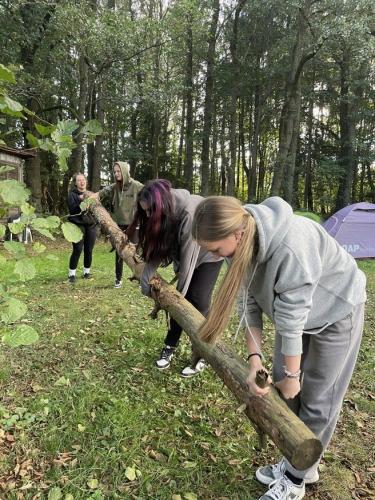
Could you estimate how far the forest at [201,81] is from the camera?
453 inches

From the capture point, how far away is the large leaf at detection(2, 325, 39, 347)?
1468 mm

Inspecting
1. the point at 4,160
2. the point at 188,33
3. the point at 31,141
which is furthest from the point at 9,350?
the point at 188,33

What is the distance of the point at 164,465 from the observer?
2.46 m

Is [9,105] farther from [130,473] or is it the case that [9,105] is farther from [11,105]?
[130,473]

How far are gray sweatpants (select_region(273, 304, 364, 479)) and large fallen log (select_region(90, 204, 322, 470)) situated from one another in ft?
0.61

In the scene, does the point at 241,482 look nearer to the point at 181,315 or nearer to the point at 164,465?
the point at 164,465

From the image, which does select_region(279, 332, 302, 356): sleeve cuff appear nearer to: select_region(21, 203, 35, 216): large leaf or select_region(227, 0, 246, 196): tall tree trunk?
select_region(21, 203, 35, 216): large leaf

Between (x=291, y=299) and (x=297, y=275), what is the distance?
4.4 inches

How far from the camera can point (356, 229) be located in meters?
11.2

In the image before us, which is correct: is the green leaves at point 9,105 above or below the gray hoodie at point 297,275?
above

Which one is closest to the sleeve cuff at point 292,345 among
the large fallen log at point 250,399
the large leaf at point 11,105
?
the large fallen log at point 250,399

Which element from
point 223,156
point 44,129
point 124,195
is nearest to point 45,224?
point 44,129

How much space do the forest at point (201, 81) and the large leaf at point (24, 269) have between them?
444 centimetres

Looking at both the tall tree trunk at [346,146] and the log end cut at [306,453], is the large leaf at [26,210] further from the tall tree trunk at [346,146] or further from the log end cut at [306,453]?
the tall tree trunk at [346,146]
